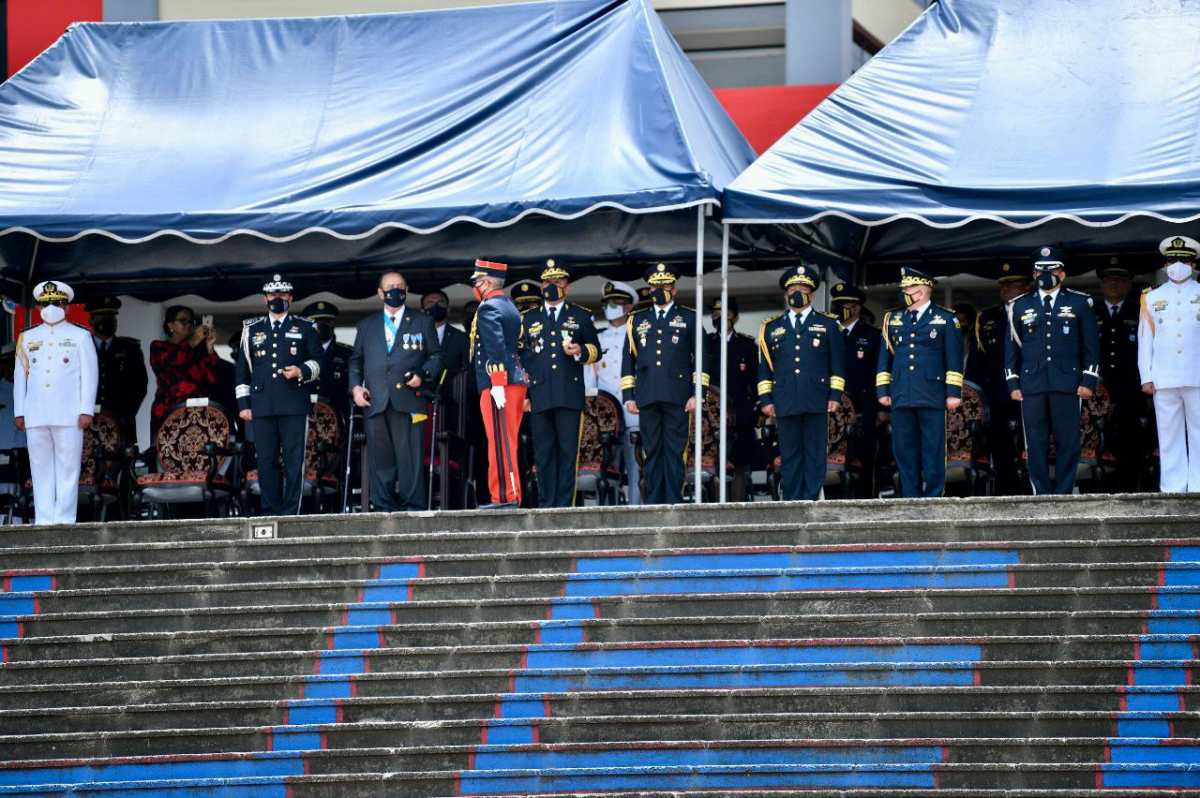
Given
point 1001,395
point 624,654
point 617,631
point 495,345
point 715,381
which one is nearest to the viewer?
point 624,654

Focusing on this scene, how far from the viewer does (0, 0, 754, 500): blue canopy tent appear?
16.0 metres

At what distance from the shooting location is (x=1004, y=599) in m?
13.2

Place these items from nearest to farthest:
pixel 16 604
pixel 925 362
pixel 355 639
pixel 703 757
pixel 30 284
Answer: pixel 703 757 → pixel 355 639 → pixel 16 604 → pixel 925 362 → pixel 30 284

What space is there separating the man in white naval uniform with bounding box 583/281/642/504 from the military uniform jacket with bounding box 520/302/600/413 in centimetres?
53

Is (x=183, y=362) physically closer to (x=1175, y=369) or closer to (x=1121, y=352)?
(x=1121, y=352)

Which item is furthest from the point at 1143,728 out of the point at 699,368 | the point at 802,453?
the point at 699,368

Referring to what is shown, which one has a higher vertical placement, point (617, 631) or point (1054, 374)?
point (1054, 374)

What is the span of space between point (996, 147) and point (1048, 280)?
1023 millimetres

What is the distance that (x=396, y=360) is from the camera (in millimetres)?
15812

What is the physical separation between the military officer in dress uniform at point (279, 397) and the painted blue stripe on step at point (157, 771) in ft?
10.6

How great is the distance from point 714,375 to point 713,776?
4.66 meters

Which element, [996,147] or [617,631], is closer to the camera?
[617,631]

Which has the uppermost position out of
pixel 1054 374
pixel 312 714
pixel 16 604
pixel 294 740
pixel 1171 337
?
pixel 1171 337

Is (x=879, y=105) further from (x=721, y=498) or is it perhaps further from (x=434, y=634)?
(x=434, y=634)
